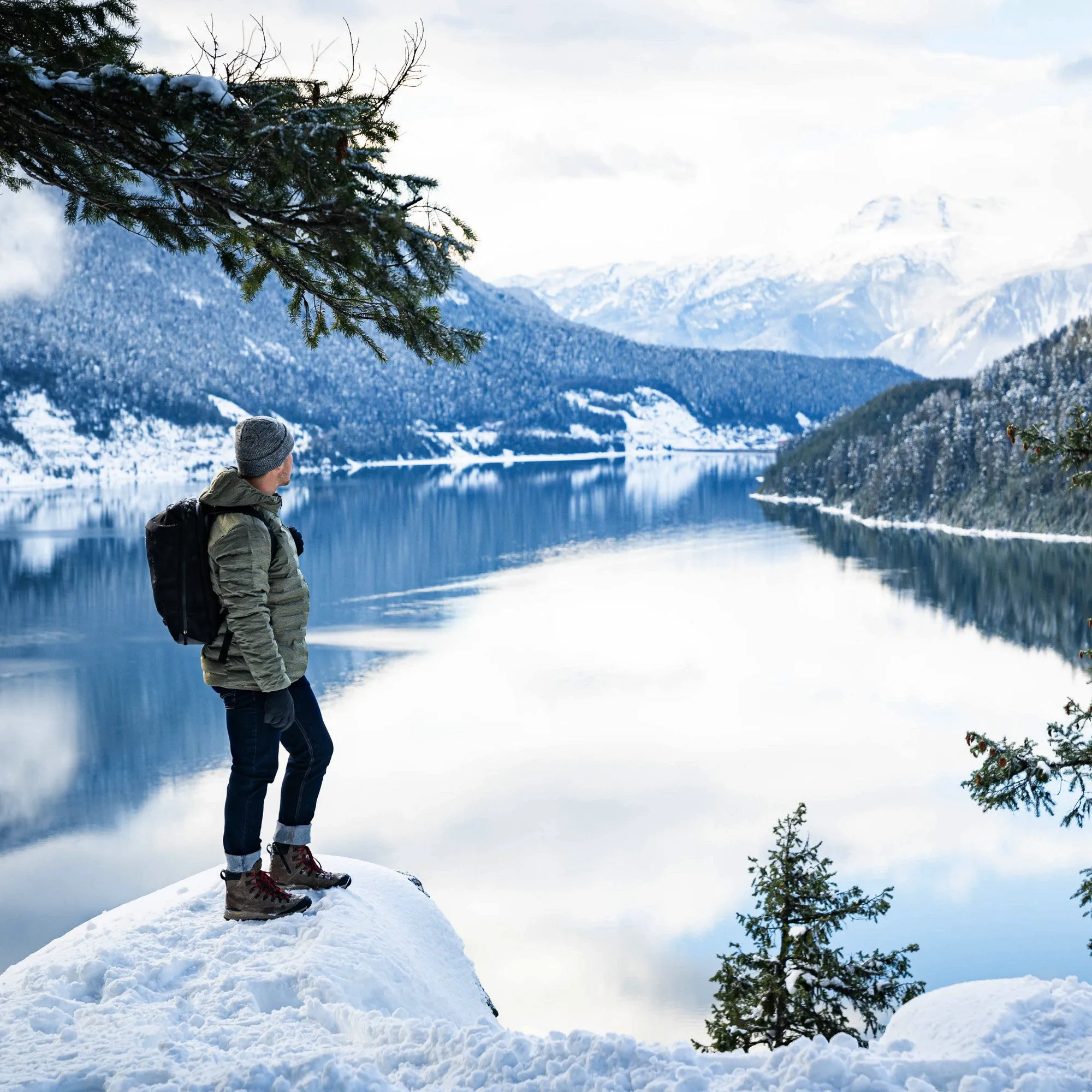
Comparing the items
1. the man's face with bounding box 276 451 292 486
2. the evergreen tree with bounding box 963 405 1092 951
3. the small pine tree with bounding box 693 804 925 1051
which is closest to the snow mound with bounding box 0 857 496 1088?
the man's face with bounding box 276 451 292 486

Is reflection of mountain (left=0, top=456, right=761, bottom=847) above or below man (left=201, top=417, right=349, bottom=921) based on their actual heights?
below

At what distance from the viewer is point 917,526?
95.5m

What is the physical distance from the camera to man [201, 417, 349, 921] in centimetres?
664

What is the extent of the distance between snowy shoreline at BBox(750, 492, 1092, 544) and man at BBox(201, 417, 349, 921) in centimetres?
8133

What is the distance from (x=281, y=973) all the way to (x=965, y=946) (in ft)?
62.7

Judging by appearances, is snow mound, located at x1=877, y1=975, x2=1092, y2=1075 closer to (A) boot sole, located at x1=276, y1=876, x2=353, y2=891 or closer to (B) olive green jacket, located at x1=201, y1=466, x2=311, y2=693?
(A) boot sole, located at x1=276, y1=876, x2=353, y2=891

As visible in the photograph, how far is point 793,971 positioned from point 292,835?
7845mm

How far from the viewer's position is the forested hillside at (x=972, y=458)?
3396 inches

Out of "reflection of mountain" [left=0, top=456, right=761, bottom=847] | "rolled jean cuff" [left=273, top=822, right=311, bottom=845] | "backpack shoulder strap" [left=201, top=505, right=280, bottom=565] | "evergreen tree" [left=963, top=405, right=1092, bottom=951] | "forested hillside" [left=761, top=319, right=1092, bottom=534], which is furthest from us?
"forested hillside" [left=761, top=319, right=1092, bottom=534]

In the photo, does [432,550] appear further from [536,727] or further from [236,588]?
[236,588]

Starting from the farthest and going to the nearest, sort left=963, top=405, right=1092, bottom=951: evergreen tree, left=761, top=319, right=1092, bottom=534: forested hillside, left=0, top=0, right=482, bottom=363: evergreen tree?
left=761, top=319, right=1092, bottom=534: forested hillside → left=963, top=405, right=1092, bottom=951: evergreen tree → left=0, top=0, right=482, bottom=363: evergreen tree

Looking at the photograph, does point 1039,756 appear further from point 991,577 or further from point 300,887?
point 991,577

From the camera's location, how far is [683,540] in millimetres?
85875

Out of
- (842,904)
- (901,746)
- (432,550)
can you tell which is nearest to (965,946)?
(842,904)
